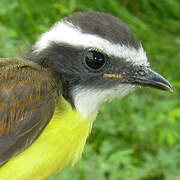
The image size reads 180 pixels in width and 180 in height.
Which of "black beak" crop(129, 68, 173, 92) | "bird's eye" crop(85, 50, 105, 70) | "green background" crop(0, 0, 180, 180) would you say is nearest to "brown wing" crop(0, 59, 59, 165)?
"bird's eye" crop(85, 50, 105, 70)

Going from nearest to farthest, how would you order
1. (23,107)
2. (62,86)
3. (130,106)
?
(23,107) → (62,86) → (130,106)

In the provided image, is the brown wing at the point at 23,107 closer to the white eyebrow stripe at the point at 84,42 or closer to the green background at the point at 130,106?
the white eyebrow stripe at the point at 84,42

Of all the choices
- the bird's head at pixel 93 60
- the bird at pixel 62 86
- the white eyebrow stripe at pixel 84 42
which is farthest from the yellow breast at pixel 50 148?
the white eyebrow stripe at pixel 84 42

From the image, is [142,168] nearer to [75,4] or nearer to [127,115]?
[127,115]

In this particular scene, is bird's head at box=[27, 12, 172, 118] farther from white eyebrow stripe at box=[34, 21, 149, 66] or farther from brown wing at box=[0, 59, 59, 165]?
brown wing at box=[0, 59, 59, 165]

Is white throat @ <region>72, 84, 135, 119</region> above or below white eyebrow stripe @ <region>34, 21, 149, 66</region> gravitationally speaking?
below

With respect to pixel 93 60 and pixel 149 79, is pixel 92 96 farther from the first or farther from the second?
pixel 149 79

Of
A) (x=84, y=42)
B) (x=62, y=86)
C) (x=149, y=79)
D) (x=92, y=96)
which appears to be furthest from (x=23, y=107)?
(x=149, y=79)
